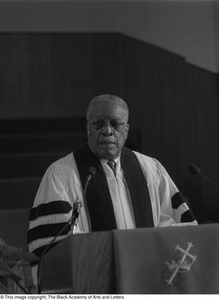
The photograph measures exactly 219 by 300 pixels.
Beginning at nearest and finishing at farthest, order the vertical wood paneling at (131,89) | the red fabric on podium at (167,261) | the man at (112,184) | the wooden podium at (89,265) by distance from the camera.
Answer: the wooden podium at (89,265) → the red fabric on podium at (167,261) → the man at (112,184) → the vertical wood paneling at (131,89)

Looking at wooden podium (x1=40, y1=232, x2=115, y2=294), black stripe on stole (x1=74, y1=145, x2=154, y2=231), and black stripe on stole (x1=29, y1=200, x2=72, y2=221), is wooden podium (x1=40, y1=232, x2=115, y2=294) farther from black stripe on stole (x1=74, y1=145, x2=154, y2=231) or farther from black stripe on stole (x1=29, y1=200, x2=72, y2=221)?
black stripe on stole (x1=74, y1=145, x2=154, y2=231)

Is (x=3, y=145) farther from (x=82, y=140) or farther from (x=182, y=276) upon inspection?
(x=182, y=276)

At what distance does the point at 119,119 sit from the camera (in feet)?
12.9

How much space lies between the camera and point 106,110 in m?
3.91

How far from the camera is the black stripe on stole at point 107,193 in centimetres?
383

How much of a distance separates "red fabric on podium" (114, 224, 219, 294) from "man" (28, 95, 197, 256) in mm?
894

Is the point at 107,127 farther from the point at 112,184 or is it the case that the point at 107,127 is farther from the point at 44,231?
the point at 44,231

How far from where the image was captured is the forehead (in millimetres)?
3912

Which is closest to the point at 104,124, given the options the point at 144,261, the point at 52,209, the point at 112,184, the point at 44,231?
the point at 112,184

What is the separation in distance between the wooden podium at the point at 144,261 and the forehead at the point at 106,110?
3.85 feet

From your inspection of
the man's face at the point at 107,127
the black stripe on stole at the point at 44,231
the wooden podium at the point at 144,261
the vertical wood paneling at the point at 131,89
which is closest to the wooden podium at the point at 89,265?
the wooden podium at the point at 144,261

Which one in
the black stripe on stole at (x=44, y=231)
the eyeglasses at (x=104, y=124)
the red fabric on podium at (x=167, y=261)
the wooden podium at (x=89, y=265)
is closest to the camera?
the wooden podium at (x=89, y=265)

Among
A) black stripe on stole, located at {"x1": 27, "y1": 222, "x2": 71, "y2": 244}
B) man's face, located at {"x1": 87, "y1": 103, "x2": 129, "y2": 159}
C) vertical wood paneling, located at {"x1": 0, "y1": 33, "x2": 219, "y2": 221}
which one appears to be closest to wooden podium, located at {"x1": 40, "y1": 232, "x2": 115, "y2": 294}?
black stripe on stole, located at {"x1": 27, "y1": 222, "x2": 71, "y2": 244}

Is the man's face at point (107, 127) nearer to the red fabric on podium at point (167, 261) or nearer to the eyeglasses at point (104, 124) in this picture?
the eyeglasses at point (104, 124)
